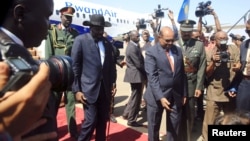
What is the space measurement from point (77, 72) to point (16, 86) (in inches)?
116

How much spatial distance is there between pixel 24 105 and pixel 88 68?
293 centimetres

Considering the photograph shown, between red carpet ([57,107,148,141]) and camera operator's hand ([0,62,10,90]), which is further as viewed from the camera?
red carpet ([57,107,148,141])

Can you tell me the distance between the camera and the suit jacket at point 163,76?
3758 mm

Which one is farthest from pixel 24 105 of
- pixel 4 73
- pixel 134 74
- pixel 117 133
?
pixel 134 74

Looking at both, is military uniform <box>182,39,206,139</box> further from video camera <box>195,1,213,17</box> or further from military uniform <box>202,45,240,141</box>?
video camera <box>195,1,213,17</box>

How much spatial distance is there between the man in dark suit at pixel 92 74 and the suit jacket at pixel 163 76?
1.83 ft

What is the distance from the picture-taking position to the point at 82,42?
372cm

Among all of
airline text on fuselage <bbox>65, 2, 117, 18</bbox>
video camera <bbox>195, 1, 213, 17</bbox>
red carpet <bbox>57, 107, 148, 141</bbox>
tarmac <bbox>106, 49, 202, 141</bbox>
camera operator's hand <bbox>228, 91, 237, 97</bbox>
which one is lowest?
tarmac <bbox>106, 49, 202, 141</bbox>

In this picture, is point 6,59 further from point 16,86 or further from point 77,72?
point 77,72

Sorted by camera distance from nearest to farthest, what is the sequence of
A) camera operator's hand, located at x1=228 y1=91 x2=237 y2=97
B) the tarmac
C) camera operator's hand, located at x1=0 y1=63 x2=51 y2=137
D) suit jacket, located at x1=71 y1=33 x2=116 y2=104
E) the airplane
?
camera operator's hand, located at x1=0 y1=63 x2=51 y2=137
suit jacket, located at x1=71 y1=33 x2=116 y2=104
camera operator's hand, located at x1=228 y1=91 x2=237 y2=97
the tarmac
the airplane

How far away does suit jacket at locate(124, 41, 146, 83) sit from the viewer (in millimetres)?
5426

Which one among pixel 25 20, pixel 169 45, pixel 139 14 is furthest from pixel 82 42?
pixel 139 14

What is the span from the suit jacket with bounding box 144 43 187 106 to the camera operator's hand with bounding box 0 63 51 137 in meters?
2.92

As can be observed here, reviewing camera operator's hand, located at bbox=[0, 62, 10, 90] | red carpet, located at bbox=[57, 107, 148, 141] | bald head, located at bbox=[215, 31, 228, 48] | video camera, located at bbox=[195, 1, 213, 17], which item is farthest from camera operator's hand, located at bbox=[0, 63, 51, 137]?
video camera, located at bbox=[195, 1, 213, 17]
